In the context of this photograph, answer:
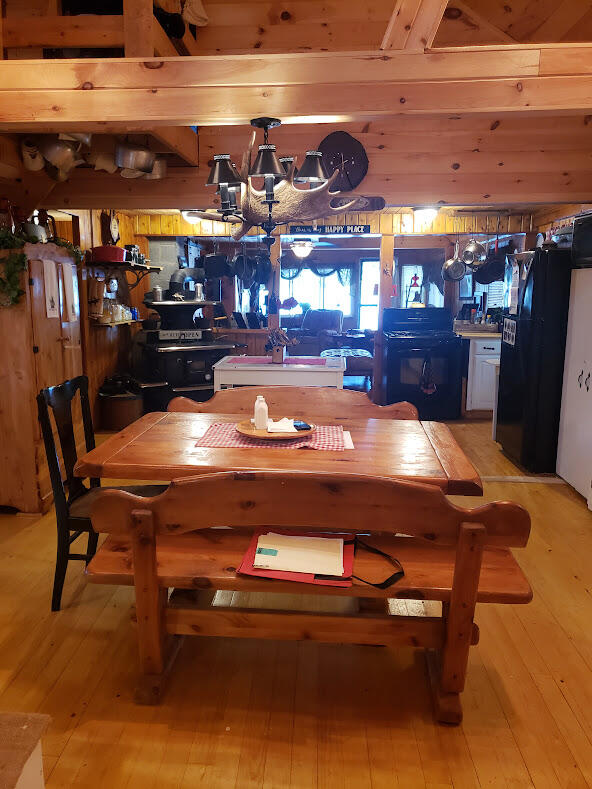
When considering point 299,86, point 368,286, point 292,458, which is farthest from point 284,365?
point 368,286

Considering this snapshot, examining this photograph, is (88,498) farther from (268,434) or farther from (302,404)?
(302,404)

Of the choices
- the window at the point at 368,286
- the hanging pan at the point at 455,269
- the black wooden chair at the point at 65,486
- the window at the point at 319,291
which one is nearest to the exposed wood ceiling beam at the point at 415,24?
the black wooden chair at the point at 65,486

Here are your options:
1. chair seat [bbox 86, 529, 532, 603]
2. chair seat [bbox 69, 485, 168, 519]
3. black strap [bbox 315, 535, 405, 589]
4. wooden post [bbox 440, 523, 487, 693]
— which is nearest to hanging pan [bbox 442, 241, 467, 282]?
chair seat [bbox 69, 485, 168, 519]

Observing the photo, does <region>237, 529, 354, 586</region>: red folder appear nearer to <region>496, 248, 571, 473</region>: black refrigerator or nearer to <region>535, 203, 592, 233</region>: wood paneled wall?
<region>496, 248, 571, 473</region>: black refrigerator

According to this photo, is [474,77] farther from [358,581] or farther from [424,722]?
[424,722]

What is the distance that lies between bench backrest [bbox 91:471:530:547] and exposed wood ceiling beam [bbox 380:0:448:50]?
7.10 ft

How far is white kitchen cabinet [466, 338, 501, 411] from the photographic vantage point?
6.44 meters

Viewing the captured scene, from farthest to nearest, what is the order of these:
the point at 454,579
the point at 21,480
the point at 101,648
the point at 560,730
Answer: the point at 21,480
the point at 101,648
the point at 560,730
the point at 454,579

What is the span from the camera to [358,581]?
6.03ft

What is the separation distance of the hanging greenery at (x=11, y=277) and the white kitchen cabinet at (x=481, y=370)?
4705 mm

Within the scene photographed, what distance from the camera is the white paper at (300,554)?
188cm

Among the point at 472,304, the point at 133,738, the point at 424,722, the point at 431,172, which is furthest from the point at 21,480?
the point at 472,304

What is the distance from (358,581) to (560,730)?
889 millimetres

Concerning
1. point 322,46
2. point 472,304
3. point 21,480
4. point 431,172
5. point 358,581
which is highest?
point 322,46
